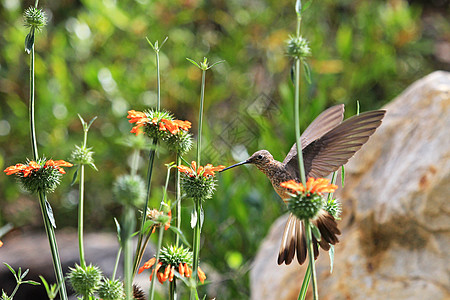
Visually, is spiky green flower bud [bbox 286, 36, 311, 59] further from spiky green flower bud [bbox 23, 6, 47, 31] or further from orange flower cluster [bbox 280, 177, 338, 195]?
spiky green flower bud [bbox 23, 6, 47, 31]

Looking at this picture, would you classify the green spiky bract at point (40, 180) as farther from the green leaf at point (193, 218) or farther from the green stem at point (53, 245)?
the green leaf at point (193, 218)

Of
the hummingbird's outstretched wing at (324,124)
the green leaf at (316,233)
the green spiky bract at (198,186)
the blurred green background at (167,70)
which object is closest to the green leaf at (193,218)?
the green spiky bract at (198,186)

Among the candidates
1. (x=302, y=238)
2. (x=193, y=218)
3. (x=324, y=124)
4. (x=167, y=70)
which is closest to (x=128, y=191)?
(x=193, y=218)

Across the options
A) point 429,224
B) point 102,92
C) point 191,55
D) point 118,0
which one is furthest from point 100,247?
point 429,224

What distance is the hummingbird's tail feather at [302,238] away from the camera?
0.57 metres

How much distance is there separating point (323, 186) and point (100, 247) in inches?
72.3

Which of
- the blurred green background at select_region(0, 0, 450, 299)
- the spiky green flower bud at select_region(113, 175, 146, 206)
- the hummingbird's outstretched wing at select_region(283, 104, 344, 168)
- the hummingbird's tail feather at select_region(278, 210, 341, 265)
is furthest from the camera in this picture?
the blurred green background at select_region(0, 0, 450, 299)

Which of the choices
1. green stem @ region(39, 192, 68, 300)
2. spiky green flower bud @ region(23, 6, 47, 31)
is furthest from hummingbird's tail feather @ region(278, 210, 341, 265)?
spiky green flower bud @ region(23, 6, 47, 31)

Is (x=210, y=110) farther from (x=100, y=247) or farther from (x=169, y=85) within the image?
(x=100, y=247)

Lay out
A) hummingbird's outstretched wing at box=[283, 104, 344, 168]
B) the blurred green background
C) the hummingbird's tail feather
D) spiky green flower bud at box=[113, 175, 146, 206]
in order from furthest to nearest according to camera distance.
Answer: the blurred green background, hummingbird's outstretched wing at box=[283, 104, 344, 168], the hummingbird's tail feather, spiky green flower bud at box=[113, 175, 146, 206]

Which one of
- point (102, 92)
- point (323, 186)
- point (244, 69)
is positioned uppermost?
point (244, 69)

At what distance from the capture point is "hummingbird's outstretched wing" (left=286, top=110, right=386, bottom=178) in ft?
2.09

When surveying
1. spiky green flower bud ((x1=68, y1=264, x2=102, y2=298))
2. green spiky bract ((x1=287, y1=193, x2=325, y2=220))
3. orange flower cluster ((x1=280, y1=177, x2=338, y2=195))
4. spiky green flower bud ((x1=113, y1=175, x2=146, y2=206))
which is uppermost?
orange flower cluster ((x1=280, y1=177, x2=338, y2=195))

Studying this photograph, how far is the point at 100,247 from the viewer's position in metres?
2.22
